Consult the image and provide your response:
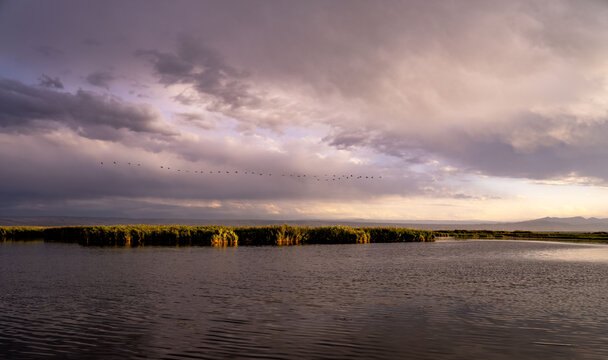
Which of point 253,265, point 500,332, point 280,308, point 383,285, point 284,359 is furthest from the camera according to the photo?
point 253,265

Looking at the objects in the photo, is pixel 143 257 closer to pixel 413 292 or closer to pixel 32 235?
pixel 413 292

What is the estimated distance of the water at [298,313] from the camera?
12289 mm

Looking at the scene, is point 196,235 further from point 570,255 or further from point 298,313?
point 570,255

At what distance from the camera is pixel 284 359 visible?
1124 centimetres

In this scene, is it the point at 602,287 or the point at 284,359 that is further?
the point at 602,287

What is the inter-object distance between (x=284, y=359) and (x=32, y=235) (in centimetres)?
6986

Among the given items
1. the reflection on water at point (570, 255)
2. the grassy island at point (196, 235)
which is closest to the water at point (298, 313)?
the reflection on water at point (570, 255)

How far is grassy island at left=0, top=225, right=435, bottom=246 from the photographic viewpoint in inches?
2131

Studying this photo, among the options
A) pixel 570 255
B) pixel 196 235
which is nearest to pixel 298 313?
pixel 196 235

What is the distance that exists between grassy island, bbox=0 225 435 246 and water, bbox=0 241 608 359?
2322 centimetres

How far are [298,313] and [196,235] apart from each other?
4238cm

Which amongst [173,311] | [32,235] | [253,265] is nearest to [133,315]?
[173,311]

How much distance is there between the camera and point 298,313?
16.6 m

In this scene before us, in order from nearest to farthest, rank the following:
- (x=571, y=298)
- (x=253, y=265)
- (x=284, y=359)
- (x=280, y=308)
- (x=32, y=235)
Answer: (x=284, y=359) < (x=280, y=308) < (x=571, y=298) < (x=253, y=265) < (x=32, y=235)
